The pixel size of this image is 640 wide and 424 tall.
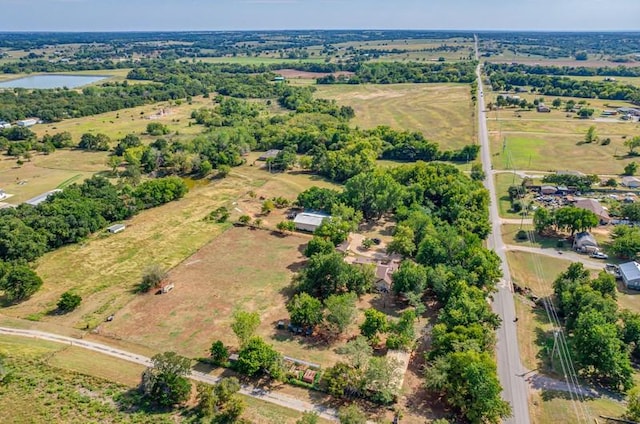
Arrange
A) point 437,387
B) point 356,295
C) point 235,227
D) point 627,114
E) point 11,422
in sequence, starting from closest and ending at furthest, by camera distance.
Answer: point 11,422 → point 437,387 → point 356,295 → point 235,227 → point 627,114

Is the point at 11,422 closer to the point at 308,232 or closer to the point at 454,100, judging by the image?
the point at 308,232

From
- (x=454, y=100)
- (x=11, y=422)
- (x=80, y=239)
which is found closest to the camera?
(x=11, y=422)

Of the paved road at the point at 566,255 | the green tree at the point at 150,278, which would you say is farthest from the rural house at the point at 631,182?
the green tree at the point at 150,278

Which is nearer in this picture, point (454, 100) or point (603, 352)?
point (603, 352)

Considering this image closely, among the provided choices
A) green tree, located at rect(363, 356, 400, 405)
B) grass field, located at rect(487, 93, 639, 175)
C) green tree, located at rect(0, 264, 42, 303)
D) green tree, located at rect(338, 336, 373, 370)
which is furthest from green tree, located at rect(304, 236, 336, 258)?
grass field, located at rect(487, 93, 639, 175)

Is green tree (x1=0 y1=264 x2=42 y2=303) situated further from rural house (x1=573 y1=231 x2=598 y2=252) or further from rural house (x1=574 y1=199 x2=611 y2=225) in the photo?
rural house (x1=574 y1=199 x2=611 y2=225)

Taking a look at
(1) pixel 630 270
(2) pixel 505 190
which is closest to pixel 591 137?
(2) pixel 505 190

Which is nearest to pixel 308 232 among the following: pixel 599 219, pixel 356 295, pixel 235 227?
pixel 235 227

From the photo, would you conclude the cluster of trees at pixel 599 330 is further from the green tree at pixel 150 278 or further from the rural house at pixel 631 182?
the green tree at pixel 150 278
